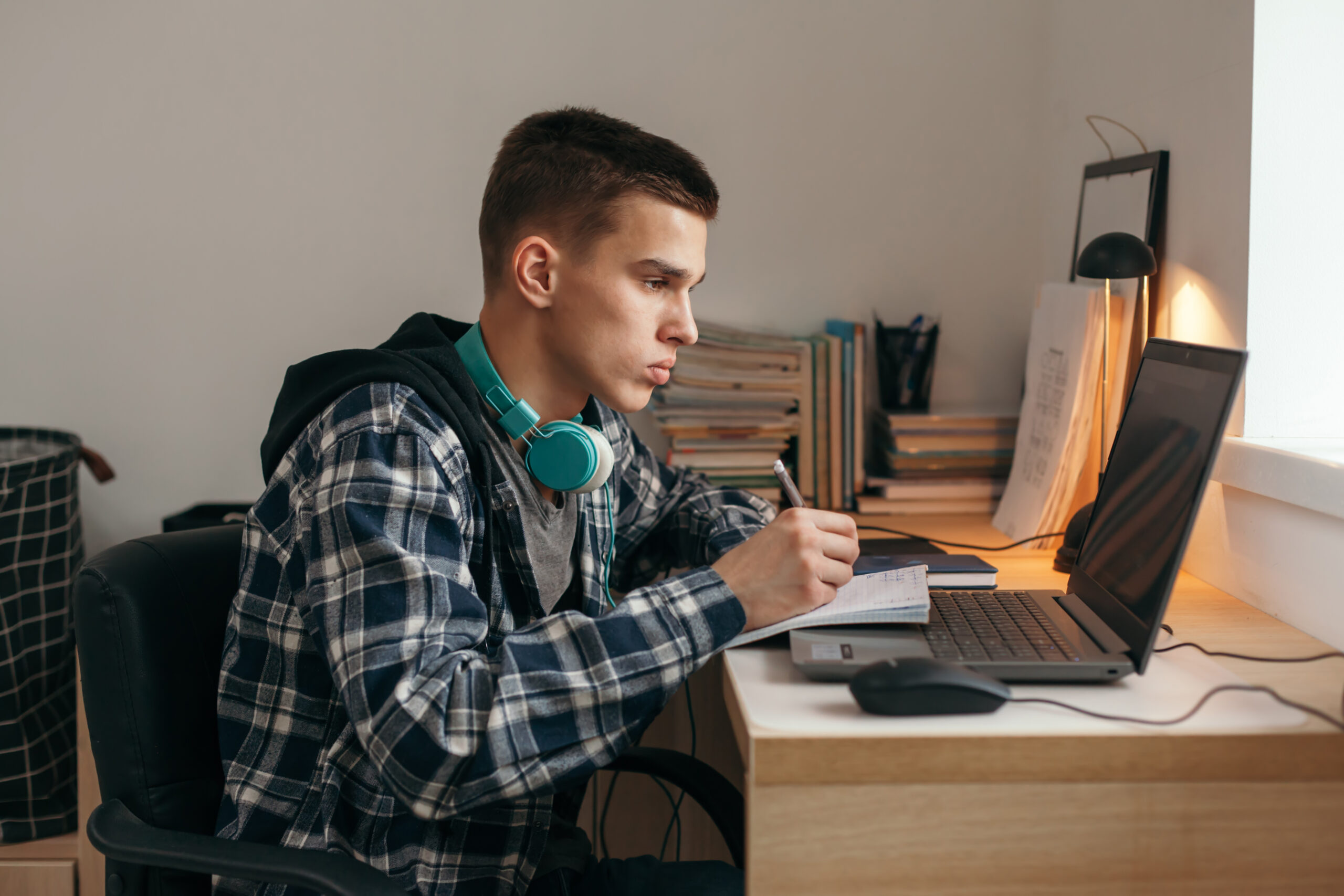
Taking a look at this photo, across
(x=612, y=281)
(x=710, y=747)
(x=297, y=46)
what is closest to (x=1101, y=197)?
(x=612, y=281)

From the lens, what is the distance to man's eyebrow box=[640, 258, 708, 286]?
103 cm

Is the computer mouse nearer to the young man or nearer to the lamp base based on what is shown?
the young man

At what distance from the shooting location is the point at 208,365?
193 cm

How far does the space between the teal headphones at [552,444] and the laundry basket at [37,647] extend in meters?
1.07

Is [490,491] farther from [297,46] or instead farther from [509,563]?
[297,46]

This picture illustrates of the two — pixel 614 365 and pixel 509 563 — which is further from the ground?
pixel 614 365

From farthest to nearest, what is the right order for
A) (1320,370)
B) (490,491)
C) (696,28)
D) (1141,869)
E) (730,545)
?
1. (696,28)
2. (730,545)
3. (1320,370)
4. (490,491)
5. (1141,869)

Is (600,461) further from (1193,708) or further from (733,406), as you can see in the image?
(733,406)

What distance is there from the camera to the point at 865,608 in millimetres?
944

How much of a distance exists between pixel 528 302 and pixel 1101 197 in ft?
3.36

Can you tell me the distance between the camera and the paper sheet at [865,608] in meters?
0.92

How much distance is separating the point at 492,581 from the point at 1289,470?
0.87 metres

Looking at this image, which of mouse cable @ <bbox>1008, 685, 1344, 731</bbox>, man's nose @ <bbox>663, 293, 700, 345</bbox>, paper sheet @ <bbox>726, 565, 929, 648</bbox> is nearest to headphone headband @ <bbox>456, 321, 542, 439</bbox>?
man's nose @ <bbox>663, 293, 700, 345</bbox>

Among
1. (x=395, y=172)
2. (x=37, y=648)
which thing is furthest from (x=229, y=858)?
(x=395, y=172)
